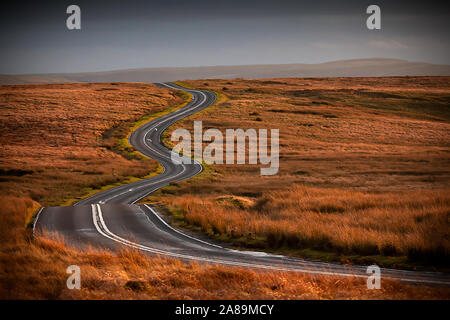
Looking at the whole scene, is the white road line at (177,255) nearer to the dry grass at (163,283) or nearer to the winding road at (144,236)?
the winding road at (144,236)

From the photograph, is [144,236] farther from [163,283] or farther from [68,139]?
[68,139]

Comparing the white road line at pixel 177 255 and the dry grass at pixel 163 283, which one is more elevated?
the dry grass at pixel 163 283

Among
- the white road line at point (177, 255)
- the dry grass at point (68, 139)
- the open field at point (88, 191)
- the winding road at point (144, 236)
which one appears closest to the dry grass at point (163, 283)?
the open field at point (88, 191)

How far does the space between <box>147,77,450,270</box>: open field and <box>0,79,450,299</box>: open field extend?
6.21 ft

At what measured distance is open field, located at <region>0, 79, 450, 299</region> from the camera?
10734mm

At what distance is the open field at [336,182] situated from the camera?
17922mm

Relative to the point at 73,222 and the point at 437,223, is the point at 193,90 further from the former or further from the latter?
the point at 437,223

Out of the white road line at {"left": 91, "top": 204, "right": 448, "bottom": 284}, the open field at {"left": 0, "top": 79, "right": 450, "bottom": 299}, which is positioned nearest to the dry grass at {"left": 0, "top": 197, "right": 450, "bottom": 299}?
the open field at {"left": 0, "top": 79, "right": 450, "bottom": 299}

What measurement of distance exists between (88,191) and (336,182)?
28676mm

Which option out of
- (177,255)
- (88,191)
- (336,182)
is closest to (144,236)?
(177,255)

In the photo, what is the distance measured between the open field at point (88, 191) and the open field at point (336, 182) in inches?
74.6

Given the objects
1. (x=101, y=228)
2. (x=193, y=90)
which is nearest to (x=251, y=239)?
(x=101, y=228)

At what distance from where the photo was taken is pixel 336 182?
1799 inches
